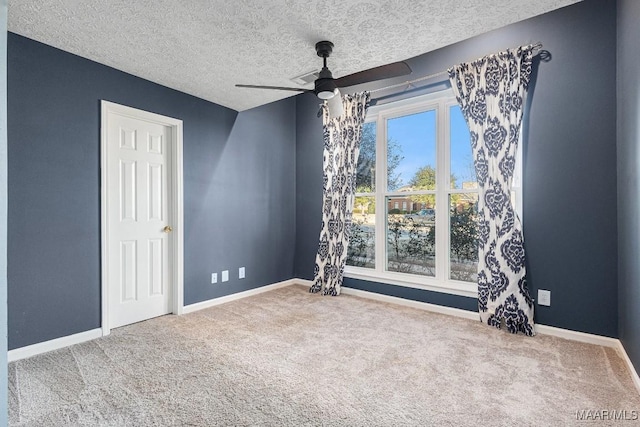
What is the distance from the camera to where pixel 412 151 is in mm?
3939

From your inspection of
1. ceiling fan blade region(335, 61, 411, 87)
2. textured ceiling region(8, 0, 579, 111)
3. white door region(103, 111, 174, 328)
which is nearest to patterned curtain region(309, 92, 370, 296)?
textured ceiling region(8, 0, 579, 111)

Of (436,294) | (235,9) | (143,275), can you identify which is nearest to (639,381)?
(436,294)

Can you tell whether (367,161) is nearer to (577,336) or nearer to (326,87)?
(326,87)

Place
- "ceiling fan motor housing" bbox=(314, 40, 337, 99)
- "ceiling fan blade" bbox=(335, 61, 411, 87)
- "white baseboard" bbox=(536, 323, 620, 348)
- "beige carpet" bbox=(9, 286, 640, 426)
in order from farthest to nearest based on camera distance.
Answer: "white baseboard" bbox=(536, 323, 620, 348), "ceiling fan motor housing" bbox=(314, 40, 337, 99), "ceiling fan blade" bbox=(335, 61, 411, 87), "beige carpet" bbox=(9, 286, 640, 426)

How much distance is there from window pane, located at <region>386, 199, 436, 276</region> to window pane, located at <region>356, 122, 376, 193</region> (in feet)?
1.24

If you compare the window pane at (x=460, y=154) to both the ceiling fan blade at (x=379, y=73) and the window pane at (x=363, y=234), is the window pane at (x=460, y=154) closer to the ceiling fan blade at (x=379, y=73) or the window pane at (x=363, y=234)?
the window pane at (x=363, y=234)

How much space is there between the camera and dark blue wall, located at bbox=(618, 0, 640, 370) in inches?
81.0

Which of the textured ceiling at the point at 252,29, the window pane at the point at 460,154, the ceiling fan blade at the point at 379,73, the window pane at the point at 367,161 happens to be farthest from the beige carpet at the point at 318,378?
the textured ceiling at the point at 252,29

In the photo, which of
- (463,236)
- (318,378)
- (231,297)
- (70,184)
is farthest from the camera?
(231,297)

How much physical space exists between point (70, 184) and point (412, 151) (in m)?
3.52

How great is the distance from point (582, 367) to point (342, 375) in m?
1.74

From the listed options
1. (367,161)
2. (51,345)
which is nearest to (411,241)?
(367,161)

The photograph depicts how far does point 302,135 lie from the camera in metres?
4.90

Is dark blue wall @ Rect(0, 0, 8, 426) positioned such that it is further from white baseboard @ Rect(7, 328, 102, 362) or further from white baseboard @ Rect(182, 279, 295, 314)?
white baseboard @ Rect(182, 279, 295, 314)
